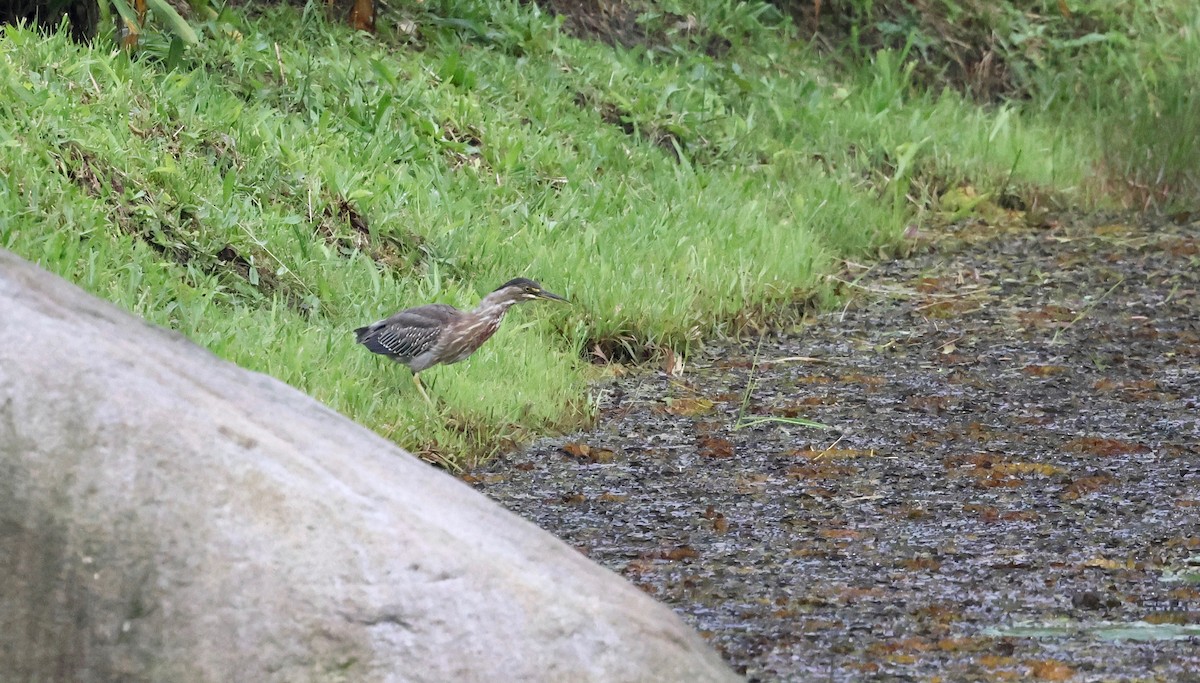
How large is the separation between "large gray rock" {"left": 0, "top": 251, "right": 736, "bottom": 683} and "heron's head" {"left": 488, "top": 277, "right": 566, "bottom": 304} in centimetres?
287

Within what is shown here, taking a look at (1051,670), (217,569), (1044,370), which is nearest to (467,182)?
(1044,370)

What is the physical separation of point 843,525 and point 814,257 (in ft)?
9.79

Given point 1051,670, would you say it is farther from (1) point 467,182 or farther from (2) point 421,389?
(1) point 467,182

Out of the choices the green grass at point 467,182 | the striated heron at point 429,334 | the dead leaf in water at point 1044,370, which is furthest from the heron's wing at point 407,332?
the dead leaf in water at point 1044,370

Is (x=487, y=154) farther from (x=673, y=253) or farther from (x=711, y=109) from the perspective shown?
(x=711, y=109)

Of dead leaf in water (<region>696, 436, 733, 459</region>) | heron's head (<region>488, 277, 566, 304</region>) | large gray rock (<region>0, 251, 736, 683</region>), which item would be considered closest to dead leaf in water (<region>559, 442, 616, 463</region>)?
dead leaf in water (<region>696, 436, 733, 459</region>)

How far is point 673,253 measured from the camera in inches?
270

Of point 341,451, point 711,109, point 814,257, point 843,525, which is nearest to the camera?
point 341,451

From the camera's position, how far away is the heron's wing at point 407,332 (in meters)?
5.22

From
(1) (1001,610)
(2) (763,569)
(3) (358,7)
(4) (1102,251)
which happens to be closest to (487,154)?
(3) (358,7)

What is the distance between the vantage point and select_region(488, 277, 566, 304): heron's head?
18.4 feet

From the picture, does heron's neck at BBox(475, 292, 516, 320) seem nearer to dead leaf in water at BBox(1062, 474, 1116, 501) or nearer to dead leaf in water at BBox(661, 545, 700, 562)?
dead leaf in water at BBox(661, 545, 700, 562)

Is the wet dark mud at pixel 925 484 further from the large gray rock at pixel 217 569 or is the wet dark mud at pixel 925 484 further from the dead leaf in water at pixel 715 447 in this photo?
the large gray rock at pixel 217 569

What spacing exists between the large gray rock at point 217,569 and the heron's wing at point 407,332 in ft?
8.00
